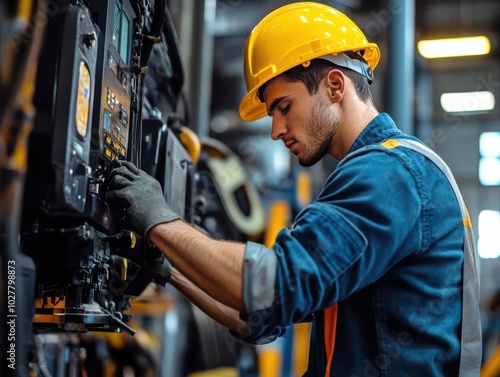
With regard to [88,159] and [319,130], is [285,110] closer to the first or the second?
[319,130]

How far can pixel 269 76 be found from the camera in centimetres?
213

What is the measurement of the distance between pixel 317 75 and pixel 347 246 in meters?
0.66

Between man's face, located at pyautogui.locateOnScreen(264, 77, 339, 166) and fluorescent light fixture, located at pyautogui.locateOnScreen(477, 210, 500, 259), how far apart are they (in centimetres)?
1150

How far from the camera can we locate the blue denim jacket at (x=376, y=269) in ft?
5.35

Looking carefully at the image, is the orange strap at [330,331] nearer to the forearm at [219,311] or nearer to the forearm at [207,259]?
the forearm at [207,259]

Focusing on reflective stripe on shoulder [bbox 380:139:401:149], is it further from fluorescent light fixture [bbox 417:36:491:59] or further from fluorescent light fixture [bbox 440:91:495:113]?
fluorescent light fixture [bbox 440:91:495:113]

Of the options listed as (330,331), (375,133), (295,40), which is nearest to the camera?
(330,331)

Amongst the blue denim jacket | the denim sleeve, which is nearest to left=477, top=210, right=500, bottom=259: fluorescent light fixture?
the blue denim jacket

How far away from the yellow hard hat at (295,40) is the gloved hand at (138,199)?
527 millimetres

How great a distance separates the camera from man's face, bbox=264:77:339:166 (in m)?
2.04

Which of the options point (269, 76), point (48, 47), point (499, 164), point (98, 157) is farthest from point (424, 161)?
point (499, 164)

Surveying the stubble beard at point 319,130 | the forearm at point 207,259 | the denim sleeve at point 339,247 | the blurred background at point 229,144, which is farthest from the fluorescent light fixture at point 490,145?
the forearm at point 207,259

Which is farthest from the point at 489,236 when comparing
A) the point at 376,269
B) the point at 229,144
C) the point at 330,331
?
the point at 376,269

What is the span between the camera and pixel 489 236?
1324cm
